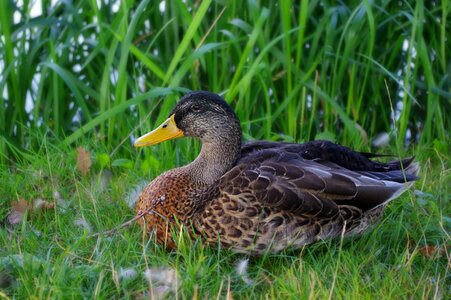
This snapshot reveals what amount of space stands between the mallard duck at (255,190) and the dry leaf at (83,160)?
0.68 metres

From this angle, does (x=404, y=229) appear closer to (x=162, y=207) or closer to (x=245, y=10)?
(x=162, y=207)

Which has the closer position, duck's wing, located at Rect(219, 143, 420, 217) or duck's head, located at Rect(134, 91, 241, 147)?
duck's wing, located at Rect(219, 143, 420, 217)

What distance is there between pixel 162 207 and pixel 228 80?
1479 mm

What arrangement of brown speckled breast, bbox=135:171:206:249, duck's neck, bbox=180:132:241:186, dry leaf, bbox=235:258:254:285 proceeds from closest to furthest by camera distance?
dry leaf, bbox=235:258:254:285, brown speckled breast, bbox=135:171:206:249, duck's neck, bbox=180:132:241:186

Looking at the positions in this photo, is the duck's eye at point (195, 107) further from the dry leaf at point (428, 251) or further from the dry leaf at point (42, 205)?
the dry leaf at point (428, 251)

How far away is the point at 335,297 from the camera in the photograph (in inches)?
124

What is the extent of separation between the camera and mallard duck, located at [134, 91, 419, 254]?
3.57 meters

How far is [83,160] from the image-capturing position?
14.8ft

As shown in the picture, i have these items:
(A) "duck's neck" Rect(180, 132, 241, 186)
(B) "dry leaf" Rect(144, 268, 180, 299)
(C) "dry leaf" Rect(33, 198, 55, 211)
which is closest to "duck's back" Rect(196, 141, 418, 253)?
(A) "duck's neck" Rect(180, 132, 241, 186)

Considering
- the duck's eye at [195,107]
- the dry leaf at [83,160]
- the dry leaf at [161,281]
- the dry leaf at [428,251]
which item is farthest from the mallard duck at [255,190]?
the dry leaf at [83,160]

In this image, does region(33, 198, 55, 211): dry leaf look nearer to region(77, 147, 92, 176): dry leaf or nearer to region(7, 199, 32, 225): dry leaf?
region(7, 199, 32, 225): dry leaf

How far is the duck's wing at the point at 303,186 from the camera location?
358cm

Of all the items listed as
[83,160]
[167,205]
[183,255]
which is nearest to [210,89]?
[83,160]

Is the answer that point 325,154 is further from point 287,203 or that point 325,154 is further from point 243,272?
point 243,272
